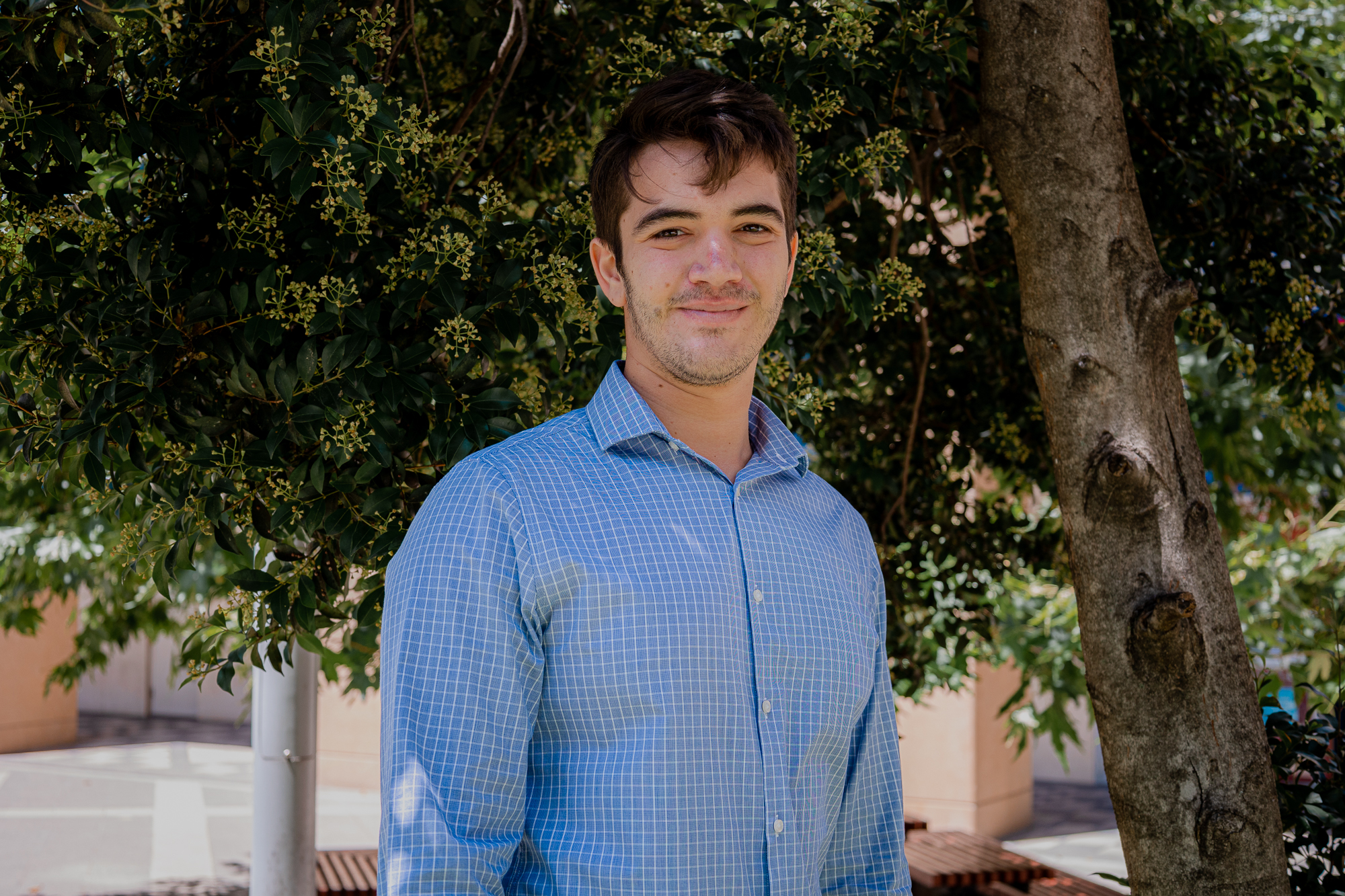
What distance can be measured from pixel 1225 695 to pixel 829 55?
58.4 inches

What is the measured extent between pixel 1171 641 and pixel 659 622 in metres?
1.25

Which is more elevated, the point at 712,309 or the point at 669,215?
the point at 669,215

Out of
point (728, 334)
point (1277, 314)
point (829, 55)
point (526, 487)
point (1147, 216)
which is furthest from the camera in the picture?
point (1147, 216)

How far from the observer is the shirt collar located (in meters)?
1.63

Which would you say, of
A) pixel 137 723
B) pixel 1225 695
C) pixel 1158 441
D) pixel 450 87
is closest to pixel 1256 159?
pixel 1158 441

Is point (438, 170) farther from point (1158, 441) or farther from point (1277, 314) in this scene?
point (1277, 314)

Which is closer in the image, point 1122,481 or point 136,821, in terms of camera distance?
point 1122,481

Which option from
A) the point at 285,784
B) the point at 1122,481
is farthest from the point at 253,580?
the point at 285,784

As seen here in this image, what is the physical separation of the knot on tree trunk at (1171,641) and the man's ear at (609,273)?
1200 millimetres

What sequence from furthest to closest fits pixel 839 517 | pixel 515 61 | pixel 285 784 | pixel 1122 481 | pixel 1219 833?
pixel 285 784, pixel 515 61, pixel 1122 481, pixel 1219 833, pixel 839 517

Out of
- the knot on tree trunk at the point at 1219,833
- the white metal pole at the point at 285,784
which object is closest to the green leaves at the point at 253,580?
the knot on tree trunk at the point at 1219,833

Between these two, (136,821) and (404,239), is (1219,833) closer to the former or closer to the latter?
(404,239)

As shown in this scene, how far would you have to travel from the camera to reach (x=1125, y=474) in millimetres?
2301

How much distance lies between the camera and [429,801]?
134 cm
